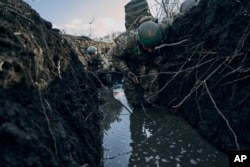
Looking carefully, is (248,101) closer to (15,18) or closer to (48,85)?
(48,85)

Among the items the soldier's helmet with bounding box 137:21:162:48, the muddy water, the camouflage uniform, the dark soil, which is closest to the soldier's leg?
the muddy water

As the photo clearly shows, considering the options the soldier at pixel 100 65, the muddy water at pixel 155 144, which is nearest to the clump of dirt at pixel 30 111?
the muddy water at pixel 155 144

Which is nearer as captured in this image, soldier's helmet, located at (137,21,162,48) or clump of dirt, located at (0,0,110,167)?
clump of dirt, located at (0,0,110,167)

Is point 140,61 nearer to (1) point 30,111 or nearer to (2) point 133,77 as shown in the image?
(2) point 133,77

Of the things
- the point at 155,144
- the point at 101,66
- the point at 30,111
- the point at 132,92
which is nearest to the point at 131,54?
the point at 132,92

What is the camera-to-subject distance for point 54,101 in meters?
2.43

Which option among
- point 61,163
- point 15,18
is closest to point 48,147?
point 61,163

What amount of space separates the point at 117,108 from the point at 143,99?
2.41 ft

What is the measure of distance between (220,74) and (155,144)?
109cm

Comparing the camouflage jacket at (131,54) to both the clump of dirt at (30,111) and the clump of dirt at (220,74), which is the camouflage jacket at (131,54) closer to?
the clump of dirt at (220,74)

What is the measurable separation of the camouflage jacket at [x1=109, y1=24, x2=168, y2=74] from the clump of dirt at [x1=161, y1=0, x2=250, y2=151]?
94 centimetres

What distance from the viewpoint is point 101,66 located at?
32.4ft

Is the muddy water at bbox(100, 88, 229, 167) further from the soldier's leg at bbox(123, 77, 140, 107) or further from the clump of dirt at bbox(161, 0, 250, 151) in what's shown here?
the soldier's leg at bbox(123, 77, 140, 107)

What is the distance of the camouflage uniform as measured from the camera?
9.12 m
